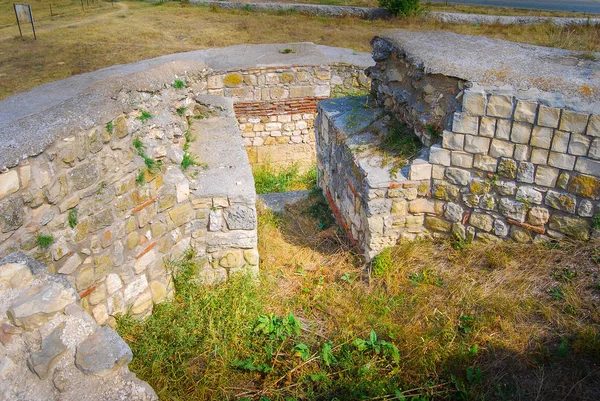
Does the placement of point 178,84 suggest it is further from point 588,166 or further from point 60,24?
point 60,24

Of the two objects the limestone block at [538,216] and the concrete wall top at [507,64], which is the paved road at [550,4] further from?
the limestone block at [538,216]

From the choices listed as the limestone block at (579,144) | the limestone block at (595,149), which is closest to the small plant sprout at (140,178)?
the limestone block at (579,144)

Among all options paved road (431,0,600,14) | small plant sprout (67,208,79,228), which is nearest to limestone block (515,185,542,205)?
small plant sprout (67,208,79,228)

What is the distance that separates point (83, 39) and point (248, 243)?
35.0 feet

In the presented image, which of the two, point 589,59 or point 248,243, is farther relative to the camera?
point 589,59

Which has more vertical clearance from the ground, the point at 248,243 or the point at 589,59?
the point at 589,59

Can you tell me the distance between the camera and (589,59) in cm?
434

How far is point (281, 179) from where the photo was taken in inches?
296

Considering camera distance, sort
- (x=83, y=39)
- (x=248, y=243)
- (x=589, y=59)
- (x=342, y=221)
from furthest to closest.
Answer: (x=83, y=39) < (x=342, y=221) < (x=589, y=59) < (x=248, y=243)

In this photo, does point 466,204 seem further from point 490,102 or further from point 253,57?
point 253,57

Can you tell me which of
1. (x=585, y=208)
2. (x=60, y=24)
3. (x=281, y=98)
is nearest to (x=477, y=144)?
(x=585, y=208)

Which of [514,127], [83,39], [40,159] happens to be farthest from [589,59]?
[83,39]

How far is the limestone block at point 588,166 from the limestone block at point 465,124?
76 centimetres

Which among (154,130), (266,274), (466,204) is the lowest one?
(266,274)
